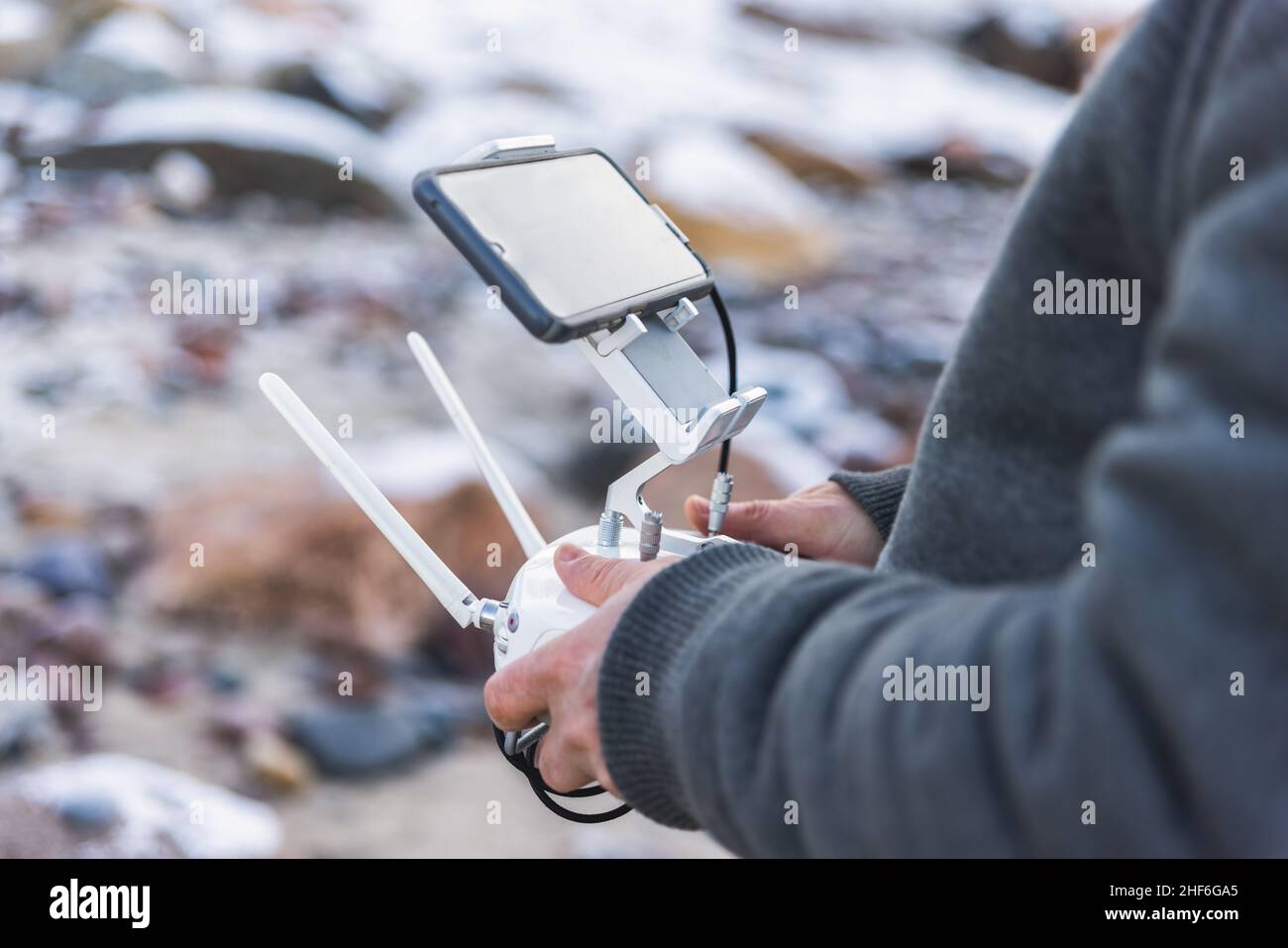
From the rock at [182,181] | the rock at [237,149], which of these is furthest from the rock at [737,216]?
the rock at [182,181]

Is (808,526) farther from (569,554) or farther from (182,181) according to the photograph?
(182,181)

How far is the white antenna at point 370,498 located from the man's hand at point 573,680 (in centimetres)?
9

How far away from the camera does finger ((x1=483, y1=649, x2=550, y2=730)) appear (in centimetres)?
69

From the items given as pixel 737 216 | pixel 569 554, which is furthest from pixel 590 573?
pixel 737 216

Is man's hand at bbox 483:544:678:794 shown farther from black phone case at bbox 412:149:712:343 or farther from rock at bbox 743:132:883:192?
rock at bbox 743:132:883:192

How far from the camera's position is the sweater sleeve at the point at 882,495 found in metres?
0.91

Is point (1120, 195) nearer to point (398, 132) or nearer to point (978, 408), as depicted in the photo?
point (978, 408)

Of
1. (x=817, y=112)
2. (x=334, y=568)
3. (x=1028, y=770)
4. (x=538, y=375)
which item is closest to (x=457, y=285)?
(x=538, y=375)

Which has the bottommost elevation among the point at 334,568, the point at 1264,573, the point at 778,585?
the point at 334,568

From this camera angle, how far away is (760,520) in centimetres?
92

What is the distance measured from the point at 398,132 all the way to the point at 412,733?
108 inches

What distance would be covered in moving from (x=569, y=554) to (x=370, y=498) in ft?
0.46

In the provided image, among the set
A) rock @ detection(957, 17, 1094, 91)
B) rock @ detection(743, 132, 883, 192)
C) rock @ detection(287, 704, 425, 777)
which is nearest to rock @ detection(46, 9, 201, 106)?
rock @ detection(743, 132, 883, 192)

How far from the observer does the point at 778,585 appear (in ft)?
1.84
